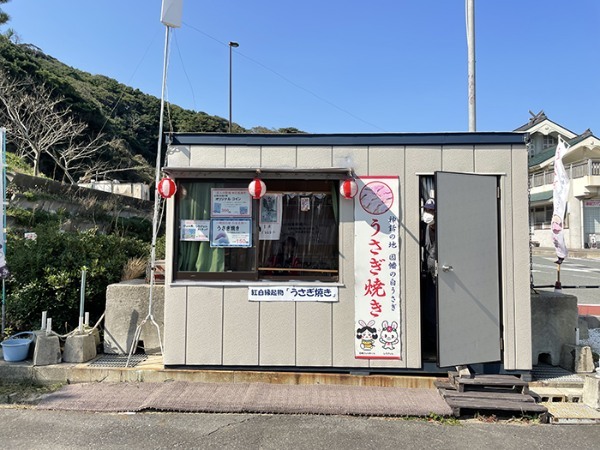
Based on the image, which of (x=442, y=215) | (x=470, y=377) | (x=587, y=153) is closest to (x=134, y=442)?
(x=470, y=377)

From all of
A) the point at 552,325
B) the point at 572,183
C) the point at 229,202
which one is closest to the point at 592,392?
the point at 552,325

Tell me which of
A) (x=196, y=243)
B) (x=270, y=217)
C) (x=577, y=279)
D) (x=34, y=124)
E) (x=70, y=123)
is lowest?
(x=577, y=279)

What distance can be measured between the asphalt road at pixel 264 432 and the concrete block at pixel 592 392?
1.43 feet

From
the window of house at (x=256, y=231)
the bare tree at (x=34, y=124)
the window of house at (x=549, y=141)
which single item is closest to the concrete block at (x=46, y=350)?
the window of house at (x=256, y=231)

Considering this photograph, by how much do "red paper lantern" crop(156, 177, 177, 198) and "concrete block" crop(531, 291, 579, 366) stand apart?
4.73 metres

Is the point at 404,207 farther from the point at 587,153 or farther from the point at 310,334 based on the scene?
the point at 587,153

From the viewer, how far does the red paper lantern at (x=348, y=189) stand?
4.34m

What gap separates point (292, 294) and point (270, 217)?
3.28 ft

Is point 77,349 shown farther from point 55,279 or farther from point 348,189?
point 348,189

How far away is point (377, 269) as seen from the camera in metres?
4.42

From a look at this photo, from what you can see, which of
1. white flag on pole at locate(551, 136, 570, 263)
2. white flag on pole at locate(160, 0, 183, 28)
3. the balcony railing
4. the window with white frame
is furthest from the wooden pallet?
the window with white frame

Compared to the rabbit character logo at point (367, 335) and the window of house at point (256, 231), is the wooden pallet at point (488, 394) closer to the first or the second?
the rabbit character logo at point (367, 335)

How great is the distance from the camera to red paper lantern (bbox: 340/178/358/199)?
14.2 ft

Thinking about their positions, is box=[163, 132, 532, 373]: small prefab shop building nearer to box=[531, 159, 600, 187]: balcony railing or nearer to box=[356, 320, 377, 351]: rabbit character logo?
box=[356, 320, 377, 351]: rabbit character logo
